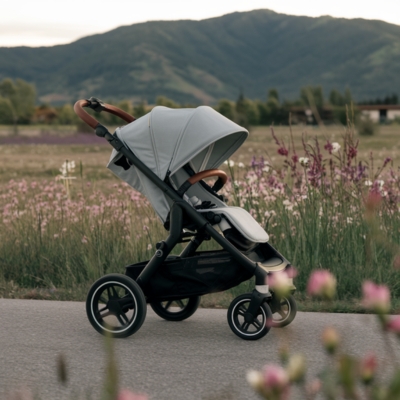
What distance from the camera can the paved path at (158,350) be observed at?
3953 millimetres

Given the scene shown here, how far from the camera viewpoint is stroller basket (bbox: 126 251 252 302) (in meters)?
4.88

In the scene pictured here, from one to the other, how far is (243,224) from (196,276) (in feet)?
1.48

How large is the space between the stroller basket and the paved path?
0.29 metres

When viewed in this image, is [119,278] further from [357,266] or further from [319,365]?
[357,266]

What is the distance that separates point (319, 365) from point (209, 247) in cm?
308

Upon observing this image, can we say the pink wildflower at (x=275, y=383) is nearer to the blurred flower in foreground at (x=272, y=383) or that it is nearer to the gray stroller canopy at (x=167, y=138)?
the blurred flower in foreground at (x=272, y=383)

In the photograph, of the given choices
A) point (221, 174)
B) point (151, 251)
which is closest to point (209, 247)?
point (151, 251)

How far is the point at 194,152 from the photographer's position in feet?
16.2

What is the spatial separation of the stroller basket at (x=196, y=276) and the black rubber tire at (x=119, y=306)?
0.20 meters

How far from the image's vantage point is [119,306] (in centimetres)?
498

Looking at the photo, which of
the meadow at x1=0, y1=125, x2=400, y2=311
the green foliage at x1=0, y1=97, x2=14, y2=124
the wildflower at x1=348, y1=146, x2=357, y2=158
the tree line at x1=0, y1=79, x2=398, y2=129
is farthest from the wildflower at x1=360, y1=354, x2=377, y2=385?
the green foliage at x1=0, y1=97, x2=14, y2=124

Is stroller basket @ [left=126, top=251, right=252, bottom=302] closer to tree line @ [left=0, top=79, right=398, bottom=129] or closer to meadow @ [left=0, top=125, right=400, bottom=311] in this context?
meadow @ [left=0, top=125, right=400, bottom=311]

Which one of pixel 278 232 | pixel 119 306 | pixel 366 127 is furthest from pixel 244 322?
pixel 366 127

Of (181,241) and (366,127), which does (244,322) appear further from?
(366,127)
